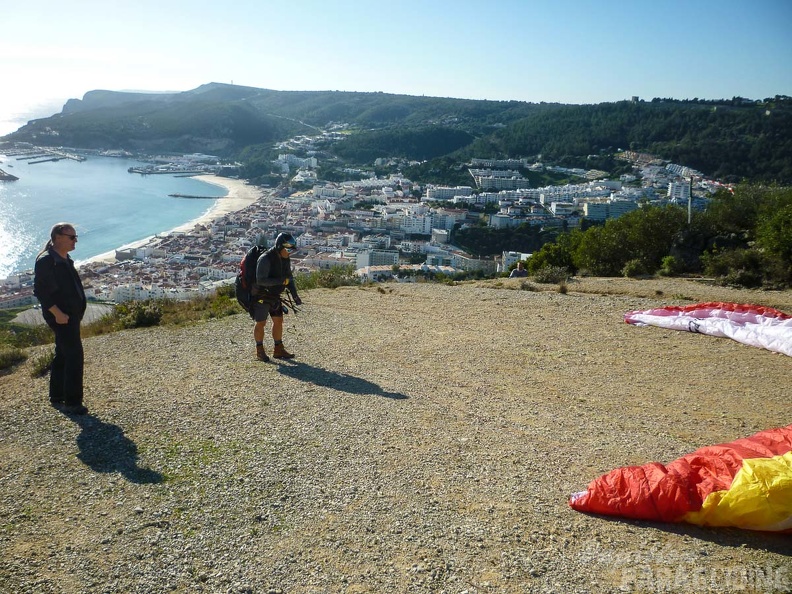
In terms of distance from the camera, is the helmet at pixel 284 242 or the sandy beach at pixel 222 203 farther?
the sandy beach at pixel 222 203

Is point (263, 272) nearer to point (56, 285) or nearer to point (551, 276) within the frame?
point (56, 285)

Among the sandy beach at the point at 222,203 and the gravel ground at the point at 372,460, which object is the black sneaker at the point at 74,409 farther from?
the sandy beach at the point at 222,203

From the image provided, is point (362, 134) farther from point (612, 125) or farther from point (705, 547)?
point (705, 547)

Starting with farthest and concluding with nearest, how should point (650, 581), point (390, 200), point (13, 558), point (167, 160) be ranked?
point (167, 160) → point (390, 200) → point (13, 558) → point (650, 581)

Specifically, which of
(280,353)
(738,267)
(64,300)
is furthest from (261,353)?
(738,267)

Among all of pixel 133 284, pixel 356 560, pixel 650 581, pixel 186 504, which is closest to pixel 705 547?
pixel 650 581

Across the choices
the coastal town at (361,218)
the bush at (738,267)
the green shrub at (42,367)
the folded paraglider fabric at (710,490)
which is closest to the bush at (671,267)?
the bush at (738,267)

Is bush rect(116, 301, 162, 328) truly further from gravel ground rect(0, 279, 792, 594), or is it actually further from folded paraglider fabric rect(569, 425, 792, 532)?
folded paraglider fabric rect(569, 425, 792, 532)
